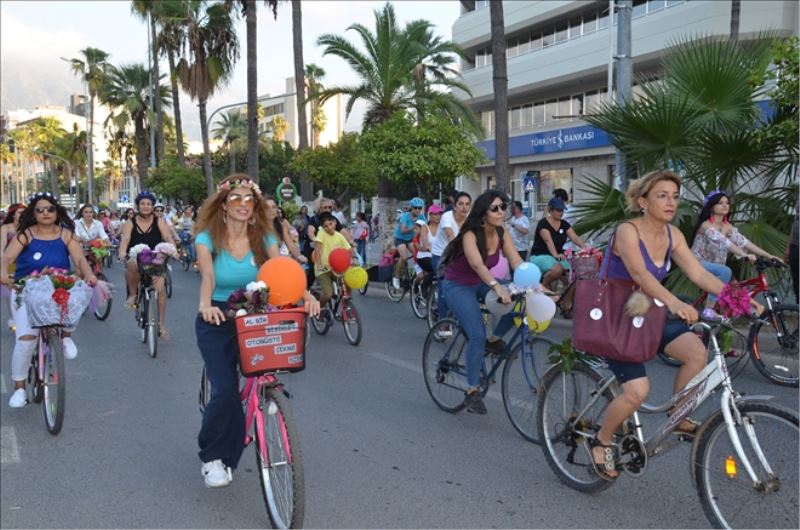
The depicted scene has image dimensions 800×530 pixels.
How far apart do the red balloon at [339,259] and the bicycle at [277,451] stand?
5.55 m

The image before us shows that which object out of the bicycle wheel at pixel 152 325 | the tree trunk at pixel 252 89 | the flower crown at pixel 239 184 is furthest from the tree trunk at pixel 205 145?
the flower crown at pixel 239 184

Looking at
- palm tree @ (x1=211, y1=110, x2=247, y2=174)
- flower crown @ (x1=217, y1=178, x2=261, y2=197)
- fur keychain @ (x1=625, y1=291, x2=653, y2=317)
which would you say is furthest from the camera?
palm tree @ (x1=211, y1=110, x2=247, y2=174)

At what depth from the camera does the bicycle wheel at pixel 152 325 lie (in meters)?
8.92

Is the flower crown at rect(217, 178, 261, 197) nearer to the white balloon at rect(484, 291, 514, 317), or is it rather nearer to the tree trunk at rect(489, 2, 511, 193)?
the white balloon at rect(484, 291, 514, 317)

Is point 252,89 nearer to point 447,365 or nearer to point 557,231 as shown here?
point 557,231

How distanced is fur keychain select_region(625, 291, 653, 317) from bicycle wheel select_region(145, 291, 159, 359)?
6446mm

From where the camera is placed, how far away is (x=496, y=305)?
5547 mm

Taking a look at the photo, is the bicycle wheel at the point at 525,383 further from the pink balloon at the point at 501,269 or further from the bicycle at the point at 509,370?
the pink balloon at the point at 501,269

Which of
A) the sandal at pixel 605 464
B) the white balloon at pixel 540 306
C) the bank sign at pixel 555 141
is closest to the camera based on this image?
the sandal at pixel 605 464

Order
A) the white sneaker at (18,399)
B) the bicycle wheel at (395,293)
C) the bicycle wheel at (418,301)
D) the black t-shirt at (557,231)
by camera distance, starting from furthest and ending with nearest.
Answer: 1. the bicycle wheel at (395,293)
2. the bicycle wheel at (418,301)
3. the black t-shirt at (557,231)
4. the white sneaker at (18,399)

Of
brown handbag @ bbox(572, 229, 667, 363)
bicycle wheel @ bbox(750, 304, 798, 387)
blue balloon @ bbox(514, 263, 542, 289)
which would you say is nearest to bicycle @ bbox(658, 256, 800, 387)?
bicycle wheel @ bbox(750, 304, 798, 387)

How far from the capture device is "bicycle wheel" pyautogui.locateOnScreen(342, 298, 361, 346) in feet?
31.5

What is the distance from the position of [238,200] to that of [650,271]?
226 cm

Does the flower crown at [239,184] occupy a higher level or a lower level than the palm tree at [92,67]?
lower
